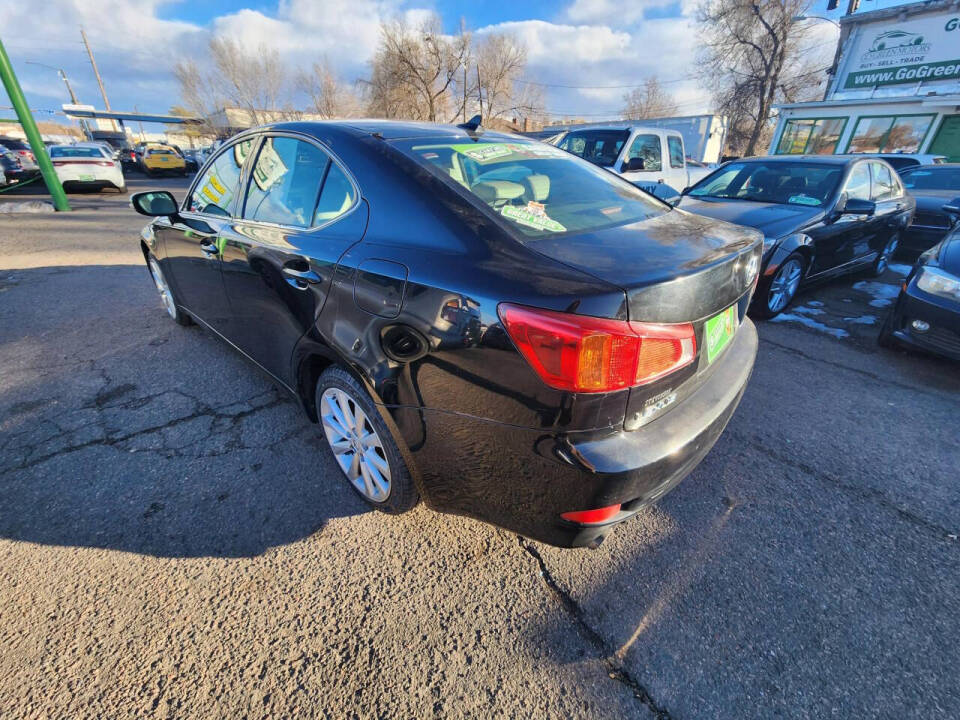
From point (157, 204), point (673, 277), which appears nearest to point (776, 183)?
point (673, 277)

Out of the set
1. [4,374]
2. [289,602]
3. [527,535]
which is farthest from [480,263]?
[4,374]

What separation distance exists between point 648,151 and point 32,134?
1385 cm

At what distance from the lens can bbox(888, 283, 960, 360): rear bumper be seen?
10.6 feet

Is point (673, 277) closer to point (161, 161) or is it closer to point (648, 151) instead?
point (648, 151)

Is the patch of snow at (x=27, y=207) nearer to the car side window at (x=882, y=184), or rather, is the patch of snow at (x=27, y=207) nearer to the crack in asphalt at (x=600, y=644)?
the crack in asphalt at (x=600, y=644)

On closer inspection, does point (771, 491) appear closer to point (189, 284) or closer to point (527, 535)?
point (527, 535)

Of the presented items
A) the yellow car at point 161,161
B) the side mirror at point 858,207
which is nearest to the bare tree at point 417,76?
the yellow car at point 161,161

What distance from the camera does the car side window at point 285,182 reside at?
6.84 ft

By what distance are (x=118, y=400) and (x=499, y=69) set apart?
42.0 m

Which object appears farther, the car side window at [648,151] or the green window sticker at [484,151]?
the car side window at [648,151]

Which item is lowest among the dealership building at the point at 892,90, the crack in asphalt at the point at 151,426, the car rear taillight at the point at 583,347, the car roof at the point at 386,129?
the crack in asphalt at the point at 151,426

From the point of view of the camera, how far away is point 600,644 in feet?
5.24

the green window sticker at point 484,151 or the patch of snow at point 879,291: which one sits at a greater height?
the green window sticker at point 484,151

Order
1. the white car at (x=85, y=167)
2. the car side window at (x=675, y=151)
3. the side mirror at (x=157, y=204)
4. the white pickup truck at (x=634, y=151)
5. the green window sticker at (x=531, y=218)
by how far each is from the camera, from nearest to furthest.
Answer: the green window sticker at (x=531, y=218), the side mirror at (x=157, y=204), the white pickup truck at (x=634, y=151), the car side window at (x=675, y=151), the white car at (x=85, y=167)
